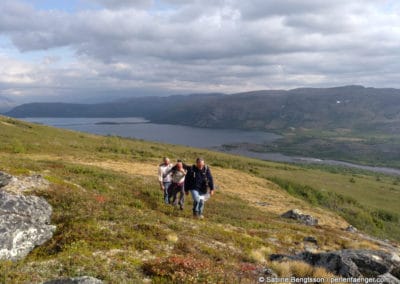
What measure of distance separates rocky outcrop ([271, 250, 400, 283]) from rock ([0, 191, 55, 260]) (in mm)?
9719

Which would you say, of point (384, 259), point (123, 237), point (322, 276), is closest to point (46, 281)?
point (123, 237)

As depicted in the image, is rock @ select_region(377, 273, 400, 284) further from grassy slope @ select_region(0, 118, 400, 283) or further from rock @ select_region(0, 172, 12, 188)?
rock @ select_region(0, 172, 12, 188)

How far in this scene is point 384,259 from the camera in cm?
1432

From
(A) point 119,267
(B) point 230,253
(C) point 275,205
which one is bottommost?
(C) point 275,205

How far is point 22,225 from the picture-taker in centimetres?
1257

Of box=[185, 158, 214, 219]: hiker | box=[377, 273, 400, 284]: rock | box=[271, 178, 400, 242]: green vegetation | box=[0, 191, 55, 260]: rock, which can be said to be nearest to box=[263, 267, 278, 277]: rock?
box=[377, 273, 400, 284]: rock

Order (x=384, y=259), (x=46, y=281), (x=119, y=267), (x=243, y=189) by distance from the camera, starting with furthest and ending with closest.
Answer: (x=243, y=189)
(x=384, y=259)
(x=119, y=267)
(x=46, y=281)

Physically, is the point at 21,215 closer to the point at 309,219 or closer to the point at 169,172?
the point at 169,172

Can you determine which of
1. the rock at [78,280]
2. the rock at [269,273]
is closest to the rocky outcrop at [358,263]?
the rock at [269,273]

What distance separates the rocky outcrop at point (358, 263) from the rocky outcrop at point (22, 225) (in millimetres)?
9727

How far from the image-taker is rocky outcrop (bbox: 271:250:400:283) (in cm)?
1343

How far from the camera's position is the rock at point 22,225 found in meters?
11.5

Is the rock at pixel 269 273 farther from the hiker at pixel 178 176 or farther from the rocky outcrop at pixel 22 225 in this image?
the hiker at pixel 178 176

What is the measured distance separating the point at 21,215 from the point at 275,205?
33.1 meters
